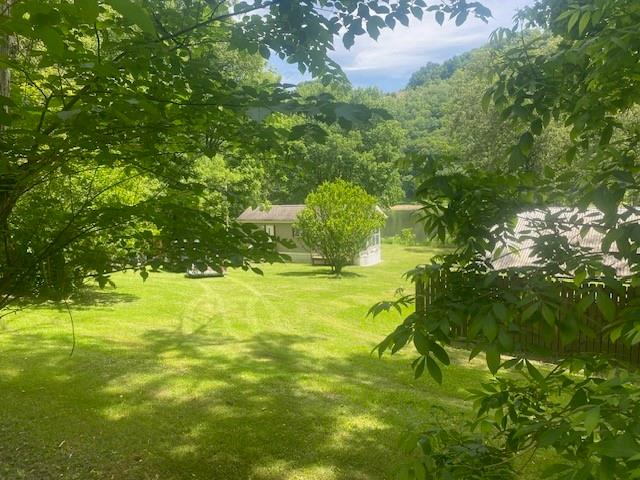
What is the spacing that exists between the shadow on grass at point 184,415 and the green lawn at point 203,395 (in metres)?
0.02

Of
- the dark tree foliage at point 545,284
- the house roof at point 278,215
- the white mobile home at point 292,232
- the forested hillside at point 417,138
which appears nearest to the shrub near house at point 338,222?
the forested hillside at point 417,138

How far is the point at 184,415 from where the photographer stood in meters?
→ 5.89

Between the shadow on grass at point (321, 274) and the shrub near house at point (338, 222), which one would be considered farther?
the shrub near house at point (338, 222)

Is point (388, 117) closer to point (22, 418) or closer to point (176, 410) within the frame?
point (176, 410)

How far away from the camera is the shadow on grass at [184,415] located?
473cm

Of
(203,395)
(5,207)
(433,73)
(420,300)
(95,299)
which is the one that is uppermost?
(433,73)

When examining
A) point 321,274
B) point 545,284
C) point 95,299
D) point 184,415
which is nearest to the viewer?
point 545,284

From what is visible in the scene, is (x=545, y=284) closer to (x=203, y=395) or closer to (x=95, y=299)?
(x=203, y=395)

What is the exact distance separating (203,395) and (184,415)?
28.7 inches

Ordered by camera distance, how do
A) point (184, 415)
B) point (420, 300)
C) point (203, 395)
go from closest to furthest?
1. point (420, 300)
2. point (184, 415)
3. point (203, 395)

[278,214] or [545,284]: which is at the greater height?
[278,214]

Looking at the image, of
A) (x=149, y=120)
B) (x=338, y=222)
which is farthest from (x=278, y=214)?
(x=149, y=120)

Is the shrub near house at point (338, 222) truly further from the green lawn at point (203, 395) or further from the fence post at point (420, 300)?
the fence post at point (420, 300)

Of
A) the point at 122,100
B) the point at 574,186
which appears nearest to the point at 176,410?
the point at 122,100
